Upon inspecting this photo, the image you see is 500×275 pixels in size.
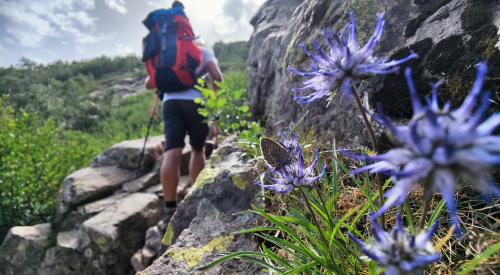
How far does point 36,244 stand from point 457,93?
594cm

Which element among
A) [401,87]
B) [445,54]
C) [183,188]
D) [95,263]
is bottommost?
[95,263]

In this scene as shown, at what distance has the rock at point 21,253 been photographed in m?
4.07

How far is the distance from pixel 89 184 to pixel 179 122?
100 inches

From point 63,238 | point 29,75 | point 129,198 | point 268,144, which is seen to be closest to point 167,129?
point 129,198

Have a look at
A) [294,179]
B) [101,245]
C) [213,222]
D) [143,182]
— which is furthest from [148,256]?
[294,179]

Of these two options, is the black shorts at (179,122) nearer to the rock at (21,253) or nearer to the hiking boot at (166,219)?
the hiking boot at (166,219)

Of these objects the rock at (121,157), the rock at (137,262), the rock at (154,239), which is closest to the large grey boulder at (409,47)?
the rock at (154,239)

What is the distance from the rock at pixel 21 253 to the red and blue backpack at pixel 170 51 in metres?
3.40

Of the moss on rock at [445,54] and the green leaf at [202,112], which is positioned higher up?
the moss on rock at [445,54]

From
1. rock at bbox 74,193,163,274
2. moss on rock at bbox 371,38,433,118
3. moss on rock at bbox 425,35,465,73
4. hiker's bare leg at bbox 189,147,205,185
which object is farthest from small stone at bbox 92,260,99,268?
moss on rock at bbox 425,35,465,73

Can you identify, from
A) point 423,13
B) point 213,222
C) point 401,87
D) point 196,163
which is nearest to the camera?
point 401,87

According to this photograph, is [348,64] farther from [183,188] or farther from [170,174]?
[183,188]

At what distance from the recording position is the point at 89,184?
4988mm

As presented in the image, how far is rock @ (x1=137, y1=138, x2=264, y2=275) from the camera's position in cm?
169
